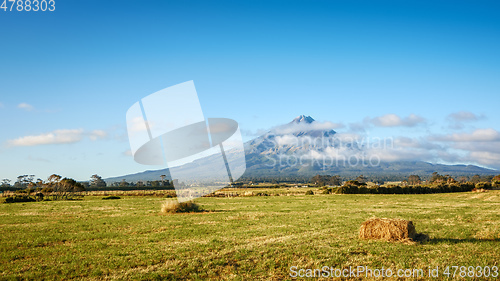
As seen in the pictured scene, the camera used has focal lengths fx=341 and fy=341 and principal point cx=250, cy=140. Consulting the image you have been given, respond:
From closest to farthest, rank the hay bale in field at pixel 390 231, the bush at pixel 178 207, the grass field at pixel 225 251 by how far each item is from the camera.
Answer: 1. the grass field at pixel 225 251
2. the hay bale in field at pixel 390 231
3. the bush at pixel 178 207

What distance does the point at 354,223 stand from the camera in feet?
67.2

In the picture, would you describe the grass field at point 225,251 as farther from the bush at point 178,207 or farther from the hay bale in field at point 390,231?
the bush at point 178,207

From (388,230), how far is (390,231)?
10cm

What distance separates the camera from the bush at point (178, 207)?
1199 inches

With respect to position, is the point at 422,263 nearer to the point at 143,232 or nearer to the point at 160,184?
the point at 143,232

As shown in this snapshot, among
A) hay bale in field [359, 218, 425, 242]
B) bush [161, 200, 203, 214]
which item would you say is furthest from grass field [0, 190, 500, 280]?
bush [161, 200, 203, 214]

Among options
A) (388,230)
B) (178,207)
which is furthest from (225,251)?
(178,207)

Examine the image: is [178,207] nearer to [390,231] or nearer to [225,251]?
[225,251]

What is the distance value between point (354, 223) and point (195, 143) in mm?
16964

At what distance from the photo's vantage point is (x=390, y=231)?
14.5 m

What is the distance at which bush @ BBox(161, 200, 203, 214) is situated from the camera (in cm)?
3046

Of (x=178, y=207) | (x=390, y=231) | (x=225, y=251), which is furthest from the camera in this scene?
(x=178, y=207)

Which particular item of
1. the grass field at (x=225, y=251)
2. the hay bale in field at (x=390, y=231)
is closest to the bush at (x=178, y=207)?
the grass field at (x=225, y=251)

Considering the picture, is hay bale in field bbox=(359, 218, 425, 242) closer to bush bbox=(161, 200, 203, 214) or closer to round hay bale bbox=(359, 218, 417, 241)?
round hay bale bbox=(359, 218, 417, 241)
